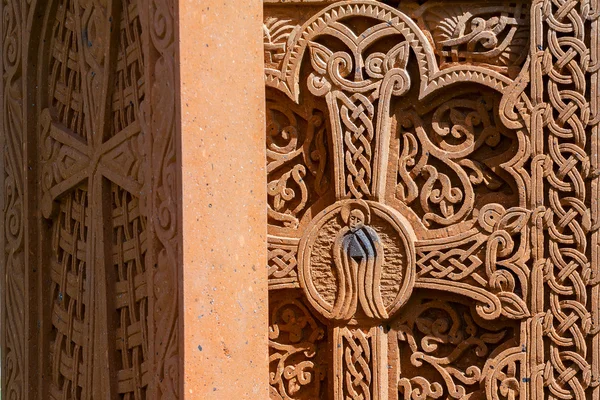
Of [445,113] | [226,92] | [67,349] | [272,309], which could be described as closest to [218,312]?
[226,92]

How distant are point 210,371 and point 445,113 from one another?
1.60 metres

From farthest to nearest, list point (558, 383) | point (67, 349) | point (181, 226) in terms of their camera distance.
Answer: point (558, 383) → point (67, 349) → point (181, 226)

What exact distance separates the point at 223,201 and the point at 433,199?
130cm

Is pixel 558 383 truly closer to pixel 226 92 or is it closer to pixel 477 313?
pixel 477 313

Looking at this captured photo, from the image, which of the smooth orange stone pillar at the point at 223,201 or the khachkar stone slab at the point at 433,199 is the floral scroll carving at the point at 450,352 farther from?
the smooth orange stone pillar at the point at 223,201

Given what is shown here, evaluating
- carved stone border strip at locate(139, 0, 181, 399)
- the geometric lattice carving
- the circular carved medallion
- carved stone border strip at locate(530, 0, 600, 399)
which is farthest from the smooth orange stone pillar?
carved stone border strip at locate(530, 0, 600, 399)

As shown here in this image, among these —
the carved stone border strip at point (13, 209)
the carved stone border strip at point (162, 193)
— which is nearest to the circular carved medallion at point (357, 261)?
the carved stone border strip at point (13, 209)

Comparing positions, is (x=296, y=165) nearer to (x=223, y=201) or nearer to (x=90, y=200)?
(x=90, y=200)

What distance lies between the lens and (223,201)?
2.59 m

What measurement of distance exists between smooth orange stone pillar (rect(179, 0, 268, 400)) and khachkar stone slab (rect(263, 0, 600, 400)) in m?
1.05

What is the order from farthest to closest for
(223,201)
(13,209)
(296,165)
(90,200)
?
1. (296,165)
2. (13,209)
3. (90,200)
4. (223,201)

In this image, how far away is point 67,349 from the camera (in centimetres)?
325

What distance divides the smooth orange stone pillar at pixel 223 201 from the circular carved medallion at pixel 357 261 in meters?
1.04

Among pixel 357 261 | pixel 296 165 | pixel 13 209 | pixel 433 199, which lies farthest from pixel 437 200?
pixel 13 209
